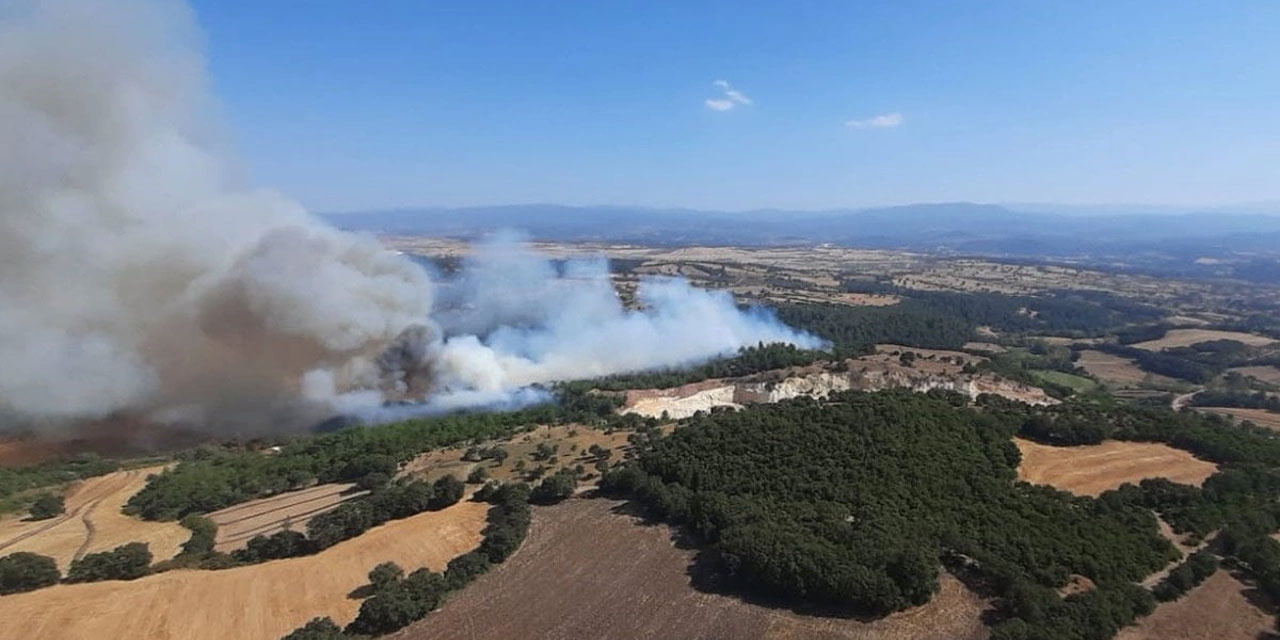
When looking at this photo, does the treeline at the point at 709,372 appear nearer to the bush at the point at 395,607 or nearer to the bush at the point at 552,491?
the bush at the point at 552,491

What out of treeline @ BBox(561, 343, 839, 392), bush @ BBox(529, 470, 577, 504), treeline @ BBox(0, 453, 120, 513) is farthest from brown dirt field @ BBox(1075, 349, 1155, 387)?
treeline @ BBox(0, 453, 120, 513)

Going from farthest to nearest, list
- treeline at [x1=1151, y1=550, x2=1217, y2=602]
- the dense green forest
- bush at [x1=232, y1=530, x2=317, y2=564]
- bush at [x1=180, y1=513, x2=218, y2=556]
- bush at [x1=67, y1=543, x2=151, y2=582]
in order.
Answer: bush at [x1=180, y1=513, x2=218, y2=556], bush at [x1=232, y1=530, x2=317, y2=564], bush at [x1=67, y1=543, x2=151, y2=582], treeline at [x1=1151, y1=550, x2=1217, y2=602], the dense green forest

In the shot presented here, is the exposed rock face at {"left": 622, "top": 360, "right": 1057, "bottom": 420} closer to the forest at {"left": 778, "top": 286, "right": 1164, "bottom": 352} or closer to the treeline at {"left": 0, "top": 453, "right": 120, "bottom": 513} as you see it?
the forest at {"left": 778, "top": 286, "right": 1164, "bottom": 352}

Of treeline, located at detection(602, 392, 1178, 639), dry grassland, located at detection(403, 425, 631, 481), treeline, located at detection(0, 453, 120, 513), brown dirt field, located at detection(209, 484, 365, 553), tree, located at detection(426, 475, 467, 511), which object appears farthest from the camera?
dry grassland, located at detection(403, 425, 631, 481)

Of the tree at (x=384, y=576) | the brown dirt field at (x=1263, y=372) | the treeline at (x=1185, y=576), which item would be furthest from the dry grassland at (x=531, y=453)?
the brown dirt field at (x=1263, y=372)

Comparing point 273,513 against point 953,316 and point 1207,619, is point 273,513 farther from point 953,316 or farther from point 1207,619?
point 953,316

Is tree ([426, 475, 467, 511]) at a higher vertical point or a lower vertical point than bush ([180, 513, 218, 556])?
higher

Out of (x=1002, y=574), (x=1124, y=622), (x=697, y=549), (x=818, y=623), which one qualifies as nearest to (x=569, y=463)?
(x=697, y=549)
